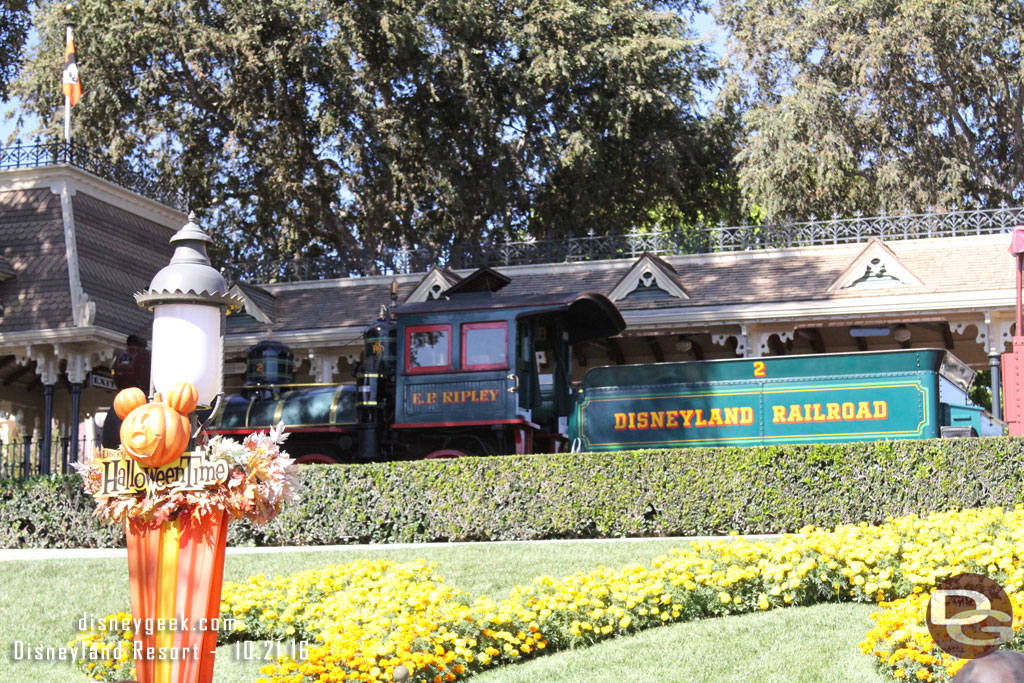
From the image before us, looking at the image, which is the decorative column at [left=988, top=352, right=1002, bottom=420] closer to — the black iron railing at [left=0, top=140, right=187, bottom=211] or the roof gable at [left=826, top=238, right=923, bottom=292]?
the roof gable at [left=826, top=238, right=923, bottom=292]

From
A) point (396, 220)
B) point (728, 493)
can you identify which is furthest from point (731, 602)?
point (396, 220)

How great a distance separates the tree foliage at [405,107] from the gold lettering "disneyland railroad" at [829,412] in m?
15.5

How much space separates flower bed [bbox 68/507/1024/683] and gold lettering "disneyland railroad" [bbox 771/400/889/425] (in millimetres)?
5464

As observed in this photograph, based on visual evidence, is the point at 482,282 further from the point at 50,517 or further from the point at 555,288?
the point at 50,517

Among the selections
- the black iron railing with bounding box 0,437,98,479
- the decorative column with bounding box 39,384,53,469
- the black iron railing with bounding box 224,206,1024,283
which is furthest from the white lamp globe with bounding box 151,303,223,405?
the black iron railing with bounding box 224,206,1024,283

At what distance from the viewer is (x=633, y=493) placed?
48.1 feet

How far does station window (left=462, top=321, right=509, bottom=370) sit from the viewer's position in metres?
17.5

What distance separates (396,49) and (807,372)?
17.0m

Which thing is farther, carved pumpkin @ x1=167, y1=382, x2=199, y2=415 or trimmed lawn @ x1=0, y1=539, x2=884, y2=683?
trimmed lawn @ x1=0, y1=539, x2=884, y2=683

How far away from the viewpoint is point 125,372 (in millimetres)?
18234

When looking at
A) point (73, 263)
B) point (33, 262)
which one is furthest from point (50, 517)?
point (33, 262)

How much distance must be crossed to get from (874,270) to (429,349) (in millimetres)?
10318

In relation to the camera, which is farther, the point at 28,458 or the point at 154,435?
the point at 28,458

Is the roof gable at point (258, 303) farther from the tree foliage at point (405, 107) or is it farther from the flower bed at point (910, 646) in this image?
the flower bed at point (910, 646)
